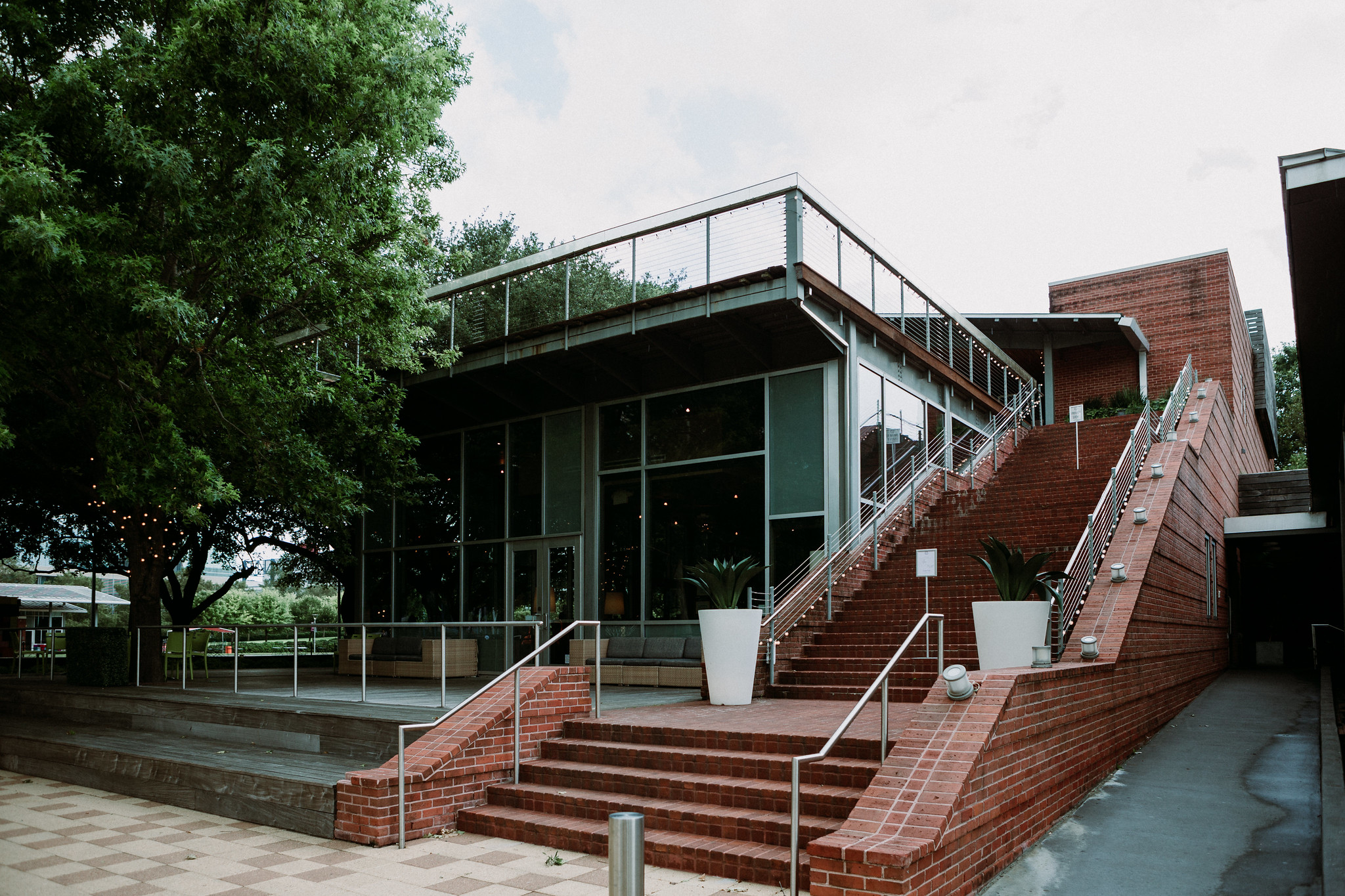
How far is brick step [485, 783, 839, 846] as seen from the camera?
19.5 ft

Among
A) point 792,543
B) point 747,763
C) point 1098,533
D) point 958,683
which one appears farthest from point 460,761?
point 1098,533

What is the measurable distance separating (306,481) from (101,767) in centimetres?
522

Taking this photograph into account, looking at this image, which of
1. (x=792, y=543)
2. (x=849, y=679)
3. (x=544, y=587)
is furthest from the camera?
(x=544, y=587)

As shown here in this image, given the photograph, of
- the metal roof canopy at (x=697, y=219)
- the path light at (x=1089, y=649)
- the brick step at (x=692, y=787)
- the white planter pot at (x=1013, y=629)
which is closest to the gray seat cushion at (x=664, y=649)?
the brick step at (x=692, y=787)

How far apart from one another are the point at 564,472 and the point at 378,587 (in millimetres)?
5393

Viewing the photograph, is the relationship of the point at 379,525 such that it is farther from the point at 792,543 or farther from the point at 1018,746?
the point at 1018,746

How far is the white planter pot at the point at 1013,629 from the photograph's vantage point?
8.12m

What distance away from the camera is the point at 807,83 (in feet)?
104

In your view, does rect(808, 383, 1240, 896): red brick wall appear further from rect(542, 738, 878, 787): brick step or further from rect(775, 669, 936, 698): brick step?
rect(775, 669, 936, 698): brick step

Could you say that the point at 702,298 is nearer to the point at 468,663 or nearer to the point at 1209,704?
the point at 468,663

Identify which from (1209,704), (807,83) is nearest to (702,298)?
(1209,704)

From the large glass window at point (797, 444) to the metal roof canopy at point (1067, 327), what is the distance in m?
11.7

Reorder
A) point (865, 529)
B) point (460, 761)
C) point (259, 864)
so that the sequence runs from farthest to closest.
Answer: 1. point (865, 529)
2. point (460, 761)
3. point (259, 864)

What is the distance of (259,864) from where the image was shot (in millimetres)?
6266
